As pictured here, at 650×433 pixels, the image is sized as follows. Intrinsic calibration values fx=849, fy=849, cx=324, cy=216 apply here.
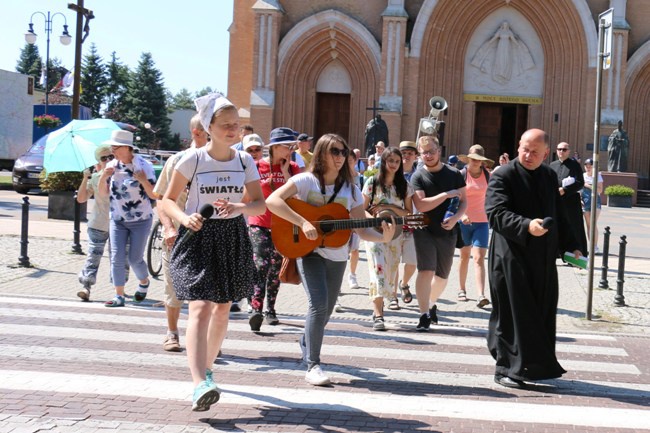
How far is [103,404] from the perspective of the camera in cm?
555

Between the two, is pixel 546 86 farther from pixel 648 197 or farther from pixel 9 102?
pixel 9 102

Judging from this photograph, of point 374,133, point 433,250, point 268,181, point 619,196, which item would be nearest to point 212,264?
point 268,181

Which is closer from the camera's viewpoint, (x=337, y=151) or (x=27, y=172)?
(x=337, y=151)

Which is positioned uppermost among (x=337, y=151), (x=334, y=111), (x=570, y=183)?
(x=334, y=111)

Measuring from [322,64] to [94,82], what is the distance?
5359 cm

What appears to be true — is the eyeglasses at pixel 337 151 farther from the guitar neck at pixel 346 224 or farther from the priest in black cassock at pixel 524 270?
the priest in black cassock at pixel 524 270

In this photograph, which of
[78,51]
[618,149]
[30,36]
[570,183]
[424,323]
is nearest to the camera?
[424,323]

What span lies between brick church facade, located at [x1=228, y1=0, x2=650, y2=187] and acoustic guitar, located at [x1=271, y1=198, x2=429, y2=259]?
1106 inches

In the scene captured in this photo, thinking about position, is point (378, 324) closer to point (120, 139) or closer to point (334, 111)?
point (120, 139)

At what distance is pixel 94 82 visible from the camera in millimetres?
84812

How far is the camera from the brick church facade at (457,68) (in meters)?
34.4

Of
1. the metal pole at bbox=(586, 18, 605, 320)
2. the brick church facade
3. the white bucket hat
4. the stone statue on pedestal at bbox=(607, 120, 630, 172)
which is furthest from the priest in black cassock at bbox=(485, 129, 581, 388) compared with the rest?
the stone statue on pedestal at bbox=(607, 120, 630, 172)

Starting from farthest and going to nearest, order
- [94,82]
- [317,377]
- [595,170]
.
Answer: [94,82], [595,170], [317,377]

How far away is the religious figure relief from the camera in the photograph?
35594mm
